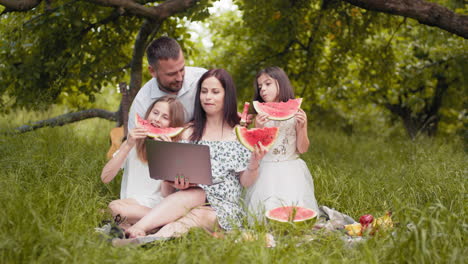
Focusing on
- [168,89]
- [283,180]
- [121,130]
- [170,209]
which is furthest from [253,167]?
[121,130]

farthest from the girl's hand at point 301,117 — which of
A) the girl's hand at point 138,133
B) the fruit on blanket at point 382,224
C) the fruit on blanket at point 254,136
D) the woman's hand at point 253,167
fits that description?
→ the girl's hand at point 138,133

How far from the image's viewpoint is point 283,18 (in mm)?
6859

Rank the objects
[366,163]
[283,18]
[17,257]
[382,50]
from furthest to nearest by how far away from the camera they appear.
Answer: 1. [382,50]
2. [283,18]
3. [366,163]
4. [17,257]

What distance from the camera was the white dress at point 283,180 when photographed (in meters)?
3.76

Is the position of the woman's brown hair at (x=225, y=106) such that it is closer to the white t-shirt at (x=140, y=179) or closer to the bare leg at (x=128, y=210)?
the white t-shirt at (x=140, y=179)

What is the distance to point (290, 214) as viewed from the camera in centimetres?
328

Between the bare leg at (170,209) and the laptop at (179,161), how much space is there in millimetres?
206

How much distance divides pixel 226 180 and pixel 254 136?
531 mm

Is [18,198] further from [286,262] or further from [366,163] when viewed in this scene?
[366,163]

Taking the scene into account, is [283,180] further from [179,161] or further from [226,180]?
[179,161]

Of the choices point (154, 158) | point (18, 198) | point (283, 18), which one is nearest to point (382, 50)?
point (283, 18)

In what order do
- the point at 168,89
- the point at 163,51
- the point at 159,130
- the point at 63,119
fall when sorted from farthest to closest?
the point at 63,119
the point at 168,89
the point at 163,51
the point at 159,130

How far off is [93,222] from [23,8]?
2.18m

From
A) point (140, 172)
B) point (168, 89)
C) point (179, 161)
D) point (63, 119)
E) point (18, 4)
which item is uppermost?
point (18, 4)
